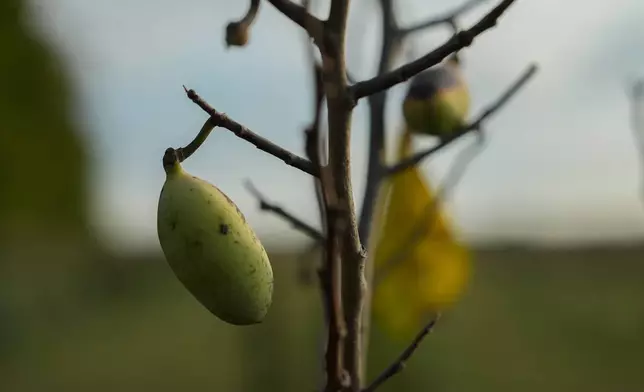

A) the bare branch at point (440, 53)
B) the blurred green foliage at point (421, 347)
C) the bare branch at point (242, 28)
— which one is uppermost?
the bare branch at point (242, 28)

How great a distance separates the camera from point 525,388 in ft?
18.2

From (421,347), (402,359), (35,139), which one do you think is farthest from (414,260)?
(35,139)

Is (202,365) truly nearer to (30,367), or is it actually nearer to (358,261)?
(30,367)

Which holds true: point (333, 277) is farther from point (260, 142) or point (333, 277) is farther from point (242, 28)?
point (242, 28)

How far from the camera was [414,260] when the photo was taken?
50.8 inches

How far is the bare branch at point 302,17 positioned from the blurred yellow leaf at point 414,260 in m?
0.68

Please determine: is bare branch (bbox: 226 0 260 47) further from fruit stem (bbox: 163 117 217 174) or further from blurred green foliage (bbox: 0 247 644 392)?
blurred green foliage (bbox: 0 247 644 392)

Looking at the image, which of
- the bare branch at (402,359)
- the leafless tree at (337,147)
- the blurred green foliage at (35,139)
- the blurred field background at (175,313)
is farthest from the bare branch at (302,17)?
the blurred green foliage at (35,139)

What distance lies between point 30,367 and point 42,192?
5.81 meters

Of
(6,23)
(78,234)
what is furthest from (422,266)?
(78,234)

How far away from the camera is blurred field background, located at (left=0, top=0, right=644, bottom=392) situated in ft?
18.0

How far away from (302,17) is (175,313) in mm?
8303

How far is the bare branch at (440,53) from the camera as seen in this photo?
54 cm

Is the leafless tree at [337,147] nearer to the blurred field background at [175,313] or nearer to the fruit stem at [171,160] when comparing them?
the fruit stem at [171,160]
